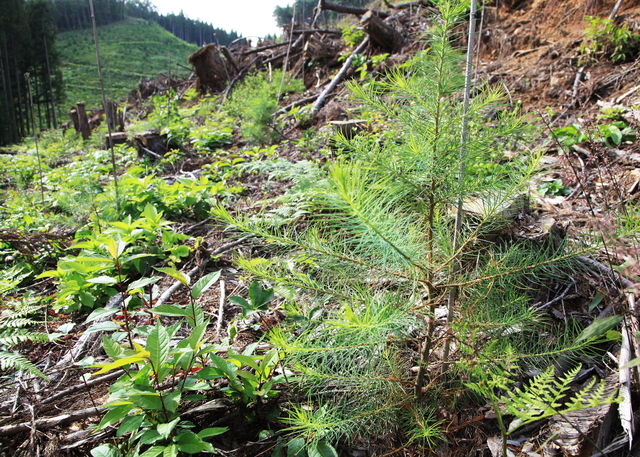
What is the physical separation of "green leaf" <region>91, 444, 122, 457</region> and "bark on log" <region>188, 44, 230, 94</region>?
10.8 m

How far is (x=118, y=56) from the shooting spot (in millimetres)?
48719

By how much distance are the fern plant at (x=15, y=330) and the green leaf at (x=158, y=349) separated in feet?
1.63

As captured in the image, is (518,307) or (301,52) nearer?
(518,307)

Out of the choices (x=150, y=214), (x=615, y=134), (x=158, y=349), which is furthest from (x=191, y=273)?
(x=615, y=134)

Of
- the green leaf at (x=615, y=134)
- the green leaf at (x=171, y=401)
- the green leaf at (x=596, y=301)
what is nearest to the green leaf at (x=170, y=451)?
the green leaf at (x=171, y=401)

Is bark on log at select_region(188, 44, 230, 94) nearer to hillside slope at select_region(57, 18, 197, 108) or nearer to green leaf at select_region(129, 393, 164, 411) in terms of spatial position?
green leaf at select_region(129, 393, 164, 411)

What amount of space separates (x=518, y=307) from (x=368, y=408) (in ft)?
2.27

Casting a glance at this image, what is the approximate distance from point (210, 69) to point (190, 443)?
1140 cm

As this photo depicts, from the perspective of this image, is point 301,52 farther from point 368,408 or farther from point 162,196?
point 368,408

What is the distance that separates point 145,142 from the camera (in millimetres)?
6348

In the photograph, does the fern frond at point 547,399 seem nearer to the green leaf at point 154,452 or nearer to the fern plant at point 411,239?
the fern plant at point 411,239

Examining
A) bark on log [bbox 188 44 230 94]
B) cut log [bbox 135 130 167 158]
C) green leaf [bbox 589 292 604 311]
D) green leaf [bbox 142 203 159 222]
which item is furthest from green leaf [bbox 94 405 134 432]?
bark on log [bbox 188 44 230 94]

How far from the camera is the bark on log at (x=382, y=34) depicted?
698cm

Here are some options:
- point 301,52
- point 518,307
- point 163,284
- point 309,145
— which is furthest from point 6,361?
point 301,52
